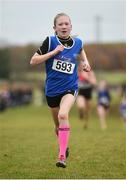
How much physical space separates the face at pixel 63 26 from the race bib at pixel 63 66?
1.32ft

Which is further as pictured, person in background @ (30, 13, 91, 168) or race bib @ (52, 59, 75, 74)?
race bib @ (52, 59, 75, 74)

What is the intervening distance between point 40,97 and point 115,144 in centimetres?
5831

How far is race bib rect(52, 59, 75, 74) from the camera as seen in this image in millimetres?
8953

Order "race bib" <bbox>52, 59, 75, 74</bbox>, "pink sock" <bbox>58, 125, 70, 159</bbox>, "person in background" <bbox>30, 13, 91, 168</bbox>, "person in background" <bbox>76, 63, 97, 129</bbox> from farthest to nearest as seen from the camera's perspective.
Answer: "person in background" <bbox>76, 63, 97, 129</bbox>, "race bib" <bbox>52, 59, 75, 74</bbox>, "person in background" <bbox>30, 13, 91, 168</bbox>, "pink sock" <bbox>58, 125, 70, 159</bbox>

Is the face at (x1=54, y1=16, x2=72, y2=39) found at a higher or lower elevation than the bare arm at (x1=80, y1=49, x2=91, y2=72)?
higher

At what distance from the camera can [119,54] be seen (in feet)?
169

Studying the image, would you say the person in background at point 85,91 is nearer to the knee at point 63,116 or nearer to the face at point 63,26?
the face at point 63,26

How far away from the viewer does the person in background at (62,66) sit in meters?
8.80

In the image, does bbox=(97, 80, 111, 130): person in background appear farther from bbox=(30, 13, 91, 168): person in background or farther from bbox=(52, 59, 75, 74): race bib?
bbox=(52, 59, 75, 74): race bib

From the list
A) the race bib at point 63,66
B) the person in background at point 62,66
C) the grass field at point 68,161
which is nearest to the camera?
the grass field at point 68,161

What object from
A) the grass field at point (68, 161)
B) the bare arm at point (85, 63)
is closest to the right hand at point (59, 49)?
the bare arm at point (85, 63)

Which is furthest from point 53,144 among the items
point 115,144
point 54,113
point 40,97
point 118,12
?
point 40,97

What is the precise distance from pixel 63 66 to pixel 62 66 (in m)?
0.02

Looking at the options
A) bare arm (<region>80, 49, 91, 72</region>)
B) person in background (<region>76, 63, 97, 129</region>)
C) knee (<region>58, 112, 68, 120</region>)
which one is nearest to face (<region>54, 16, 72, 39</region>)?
bare arm (<region>80, 49, 91, 72</region>)
